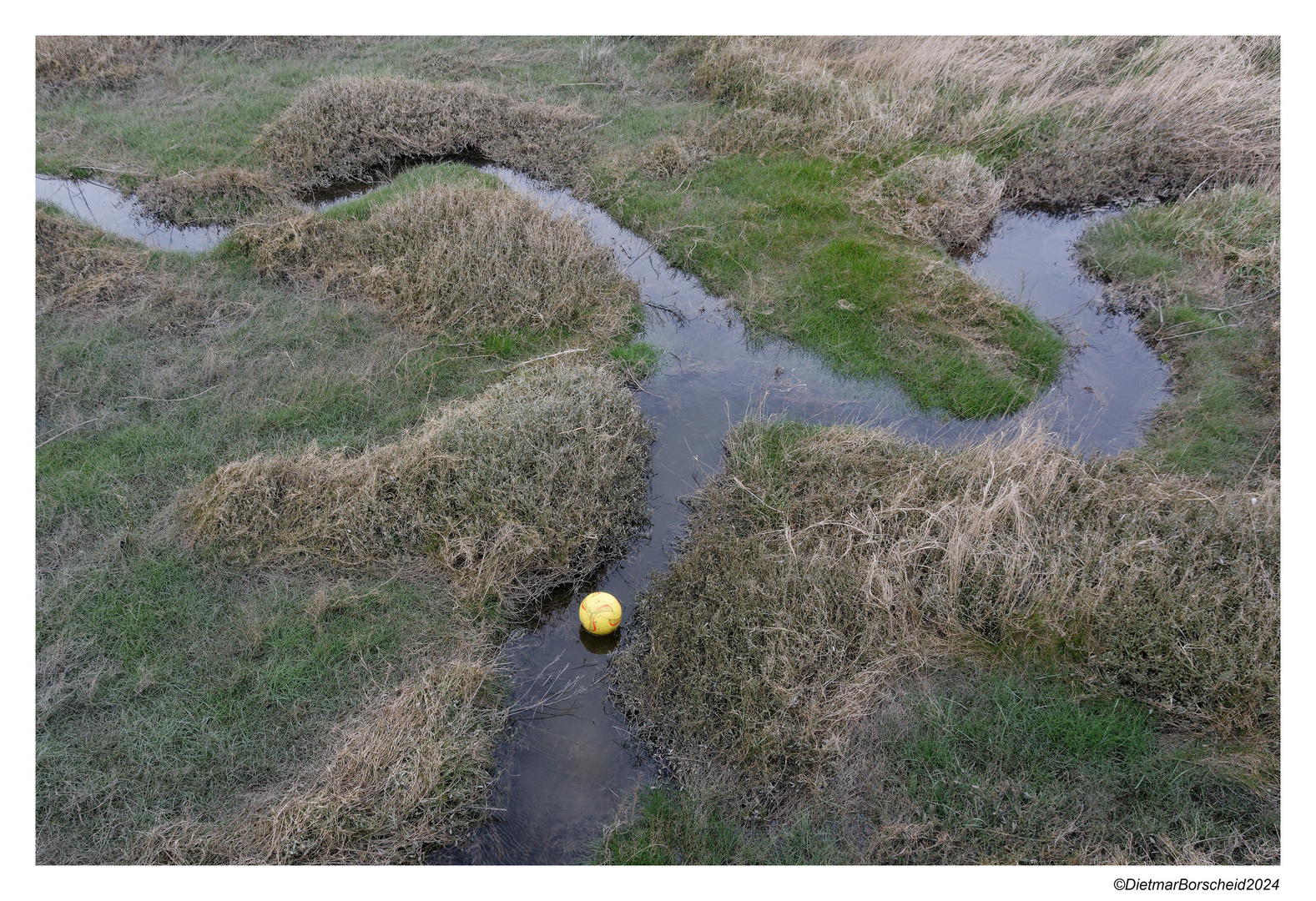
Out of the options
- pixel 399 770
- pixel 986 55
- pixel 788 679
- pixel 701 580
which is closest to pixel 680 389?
pixel 701 580

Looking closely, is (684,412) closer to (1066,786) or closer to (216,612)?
(216,612)

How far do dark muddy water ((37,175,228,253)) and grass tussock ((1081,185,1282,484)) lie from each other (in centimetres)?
973

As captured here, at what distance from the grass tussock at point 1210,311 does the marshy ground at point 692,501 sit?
0.04m

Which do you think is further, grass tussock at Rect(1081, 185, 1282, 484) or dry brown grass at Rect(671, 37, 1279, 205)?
dry brown grass at Rect(671, 37, 1279, 205)

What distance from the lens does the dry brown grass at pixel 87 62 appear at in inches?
417

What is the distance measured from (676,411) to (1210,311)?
17.7 ft

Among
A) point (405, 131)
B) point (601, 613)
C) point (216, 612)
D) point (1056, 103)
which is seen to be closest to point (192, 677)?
point (216, 612)

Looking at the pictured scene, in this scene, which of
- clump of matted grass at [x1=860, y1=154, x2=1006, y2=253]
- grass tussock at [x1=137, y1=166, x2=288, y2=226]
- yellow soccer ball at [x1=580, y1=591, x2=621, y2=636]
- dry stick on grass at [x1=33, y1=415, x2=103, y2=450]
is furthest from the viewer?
grass tussock at [x1=137, y1=166, x2=288, y2=226]

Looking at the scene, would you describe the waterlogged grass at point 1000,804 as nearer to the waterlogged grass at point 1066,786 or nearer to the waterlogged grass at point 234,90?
the waterlogged grass at point 1066,786

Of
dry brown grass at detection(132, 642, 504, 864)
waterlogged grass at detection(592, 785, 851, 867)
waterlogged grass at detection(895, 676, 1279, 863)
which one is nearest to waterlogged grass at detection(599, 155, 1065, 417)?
waterlogged grass at detection(895, 676, 1279, 863)

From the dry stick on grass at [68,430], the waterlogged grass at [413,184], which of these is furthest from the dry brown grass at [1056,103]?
the dry stick on grass at [68,430]

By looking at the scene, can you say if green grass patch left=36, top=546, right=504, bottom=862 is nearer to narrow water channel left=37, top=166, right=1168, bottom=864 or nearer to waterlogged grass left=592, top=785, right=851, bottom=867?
narrow water channel left=37, top=166, right=1168, bottom=864

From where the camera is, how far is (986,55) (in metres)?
10.5

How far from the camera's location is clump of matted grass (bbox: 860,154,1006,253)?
831 centimetres
